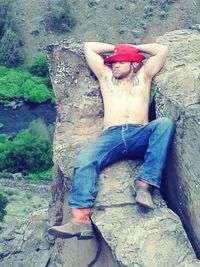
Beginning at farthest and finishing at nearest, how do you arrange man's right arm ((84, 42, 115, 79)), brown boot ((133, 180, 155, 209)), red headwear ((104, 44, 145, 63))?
man's right arm ((84, 42, 115, 79))
red headwear ((104, 44, 145, 63))
brown boot ((133, 180, 155, 209))

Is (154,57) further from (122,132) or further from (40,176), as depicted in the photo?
(40,176)

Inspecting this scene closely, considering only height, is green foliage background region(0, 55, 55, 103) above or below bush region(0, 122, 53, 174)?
below

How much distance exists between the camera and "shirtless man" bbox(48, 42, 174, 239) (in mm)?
9570

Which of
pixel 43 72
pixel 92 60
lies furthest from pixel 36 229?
pixel 43 72

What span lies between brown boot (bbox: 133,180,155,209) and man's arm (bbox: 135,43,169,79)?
139 cm

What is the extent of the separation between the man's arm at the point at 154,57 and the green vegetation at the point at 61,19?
32519 mm

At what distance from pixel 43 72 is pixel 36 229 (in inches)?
1060

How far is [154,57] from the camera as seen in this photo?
10539mm

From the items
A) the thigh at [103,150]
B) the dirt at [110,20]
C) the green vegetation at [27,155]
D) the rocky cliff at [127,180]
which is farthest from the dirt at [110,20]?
the thigh at [103,150]

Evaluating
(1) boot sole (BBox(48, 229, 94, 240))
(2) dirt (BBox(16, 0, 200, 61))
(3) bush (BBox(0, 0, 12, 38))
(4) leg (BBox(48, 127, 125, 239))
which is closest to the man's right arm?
(4) leg (BBox(48, 127, 125, 239))

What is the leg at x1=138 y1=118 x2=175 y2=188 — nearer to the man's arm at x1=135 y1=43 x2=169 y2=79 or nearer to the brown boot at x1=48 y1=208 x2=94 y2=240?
the brown boot at x1=48 y1=208 x2=94 y2=240

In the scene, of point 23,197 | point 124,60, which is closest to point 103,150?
point 124,60

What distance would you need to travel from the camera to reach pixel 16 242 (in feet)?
42.2

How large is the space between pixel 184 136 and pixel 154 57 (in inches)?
48.4
